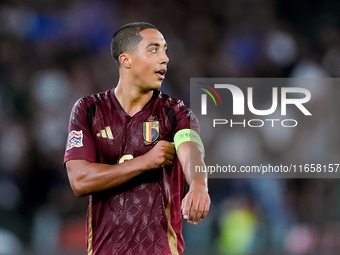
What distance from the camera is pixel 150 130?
84.7 inches

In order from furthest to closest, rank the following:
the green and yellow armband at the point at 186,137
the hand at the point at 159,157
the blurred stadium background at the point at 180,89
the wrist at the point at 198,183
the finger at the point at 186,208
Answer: the blurred stadium background at the point at 180,89 < the green and yellow armband at the point at 186,137 < the hand at the point at 159,157 < the wrist at the point at 198,183 < the finger at the point at 186,208

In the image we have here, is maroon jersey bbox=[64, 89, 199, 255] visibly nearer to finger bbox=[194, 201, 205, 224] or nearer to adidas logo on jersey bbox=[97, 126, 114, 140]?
adidas logo on jersey bbox=[97, 126, 114, 140]

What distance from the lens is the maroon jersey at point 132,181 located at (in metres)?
2.04

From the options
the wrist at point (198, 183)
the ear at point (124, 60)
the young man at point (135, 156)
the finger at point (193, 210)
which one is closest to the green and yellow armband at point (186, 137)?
the young man at point (135, 156)

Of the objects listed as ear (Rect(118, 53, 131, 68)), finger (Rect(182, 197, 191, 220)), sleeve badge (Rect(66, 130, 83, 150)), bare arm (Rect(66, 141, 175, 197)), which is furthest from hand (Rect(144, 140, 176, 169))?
ear (Rect(118, 53, 131, 68))

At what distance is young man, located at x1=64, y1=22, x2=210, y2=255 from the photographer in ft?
6.45

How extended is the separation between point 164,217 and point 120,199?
0.25 m

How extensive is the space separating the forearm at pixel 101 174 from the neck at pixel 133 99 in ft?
1.25

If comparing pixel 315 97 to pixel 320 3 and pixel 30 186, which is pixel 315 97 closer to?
pixel 320 3

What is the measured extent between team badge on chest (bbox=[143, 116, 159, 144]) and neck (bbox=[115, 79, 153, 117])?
111 mm

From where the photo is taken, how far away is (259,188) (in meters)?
4.76

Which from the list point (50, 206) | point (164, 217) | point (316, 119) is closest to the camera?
point (164, 217)

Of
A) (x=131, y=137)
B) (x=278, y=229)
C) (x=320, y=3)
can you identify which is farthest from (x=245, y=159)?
(x=131, y=137)

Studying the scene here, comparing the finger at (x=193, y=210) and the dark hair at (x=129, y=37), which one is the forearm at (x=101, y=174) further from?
the dark hair at (x=129, y=37)
